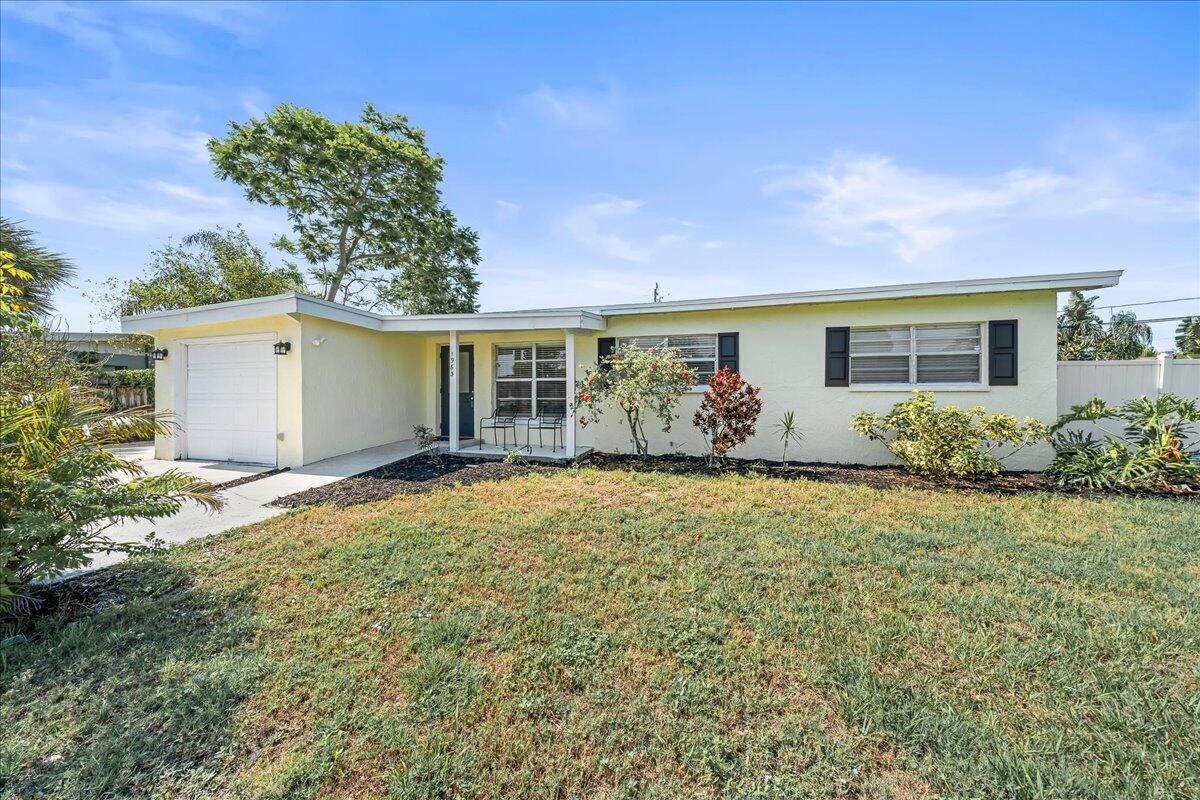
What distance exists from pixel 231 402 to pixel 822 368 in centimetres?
1106

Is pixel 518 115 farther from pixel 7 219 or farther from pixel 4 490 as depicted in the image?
pixel 7 219

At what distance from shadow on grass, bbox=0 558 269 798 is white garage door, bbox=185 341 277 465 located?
209 inches

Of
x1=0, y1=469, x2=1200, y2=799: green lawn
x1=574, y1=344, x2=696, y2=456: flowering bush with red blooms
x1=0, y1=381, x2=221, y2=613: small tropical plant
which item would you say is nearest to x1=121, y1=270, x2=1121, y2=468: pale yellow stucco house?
x1=574, y1=344, x2=696, y2=456: flowering bush with red blooms

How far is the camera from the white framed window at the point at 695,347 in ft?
30.6

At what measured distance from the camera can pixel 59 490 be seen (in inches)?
133

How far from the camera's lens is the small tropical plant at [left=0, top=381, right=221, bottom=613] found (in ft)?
10.7

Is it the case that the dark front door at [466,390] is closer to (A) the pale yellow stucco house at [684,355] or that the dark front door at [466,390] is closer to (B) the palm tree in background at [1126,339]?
(A) the pale yellow stucco house at [684,355]

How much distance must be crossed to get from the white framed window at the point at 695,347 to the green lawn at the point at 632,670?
5.00 m

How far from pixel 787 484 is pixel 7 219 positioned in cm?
1577

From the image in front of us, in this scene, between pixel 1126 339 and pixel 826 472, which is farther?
pixel 1126 339

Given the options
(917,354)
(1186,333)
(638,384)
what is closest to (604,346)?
(638,384)

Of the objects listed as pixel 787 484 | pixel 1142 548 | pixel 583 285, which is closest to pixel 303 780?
pixel 787 484

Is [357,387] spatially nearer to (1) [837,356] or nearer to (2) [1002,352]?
(1) [837,356]

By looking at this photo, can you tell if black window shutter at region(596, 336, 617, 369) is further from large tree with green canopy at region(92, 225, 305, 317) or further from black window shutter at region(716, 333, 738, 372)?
large tree with green canopy at region(92, 225, 305, 317)
